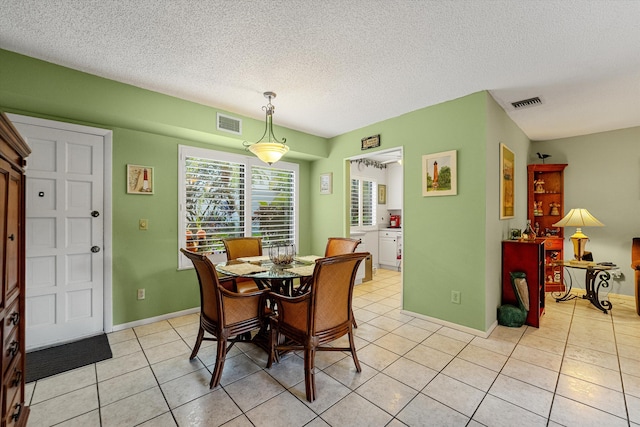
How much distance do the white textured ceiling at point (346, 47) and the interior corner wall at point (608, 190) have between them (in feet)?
4.07

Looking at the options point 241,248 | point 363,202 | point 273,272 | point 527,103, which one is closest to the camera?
point 273,272

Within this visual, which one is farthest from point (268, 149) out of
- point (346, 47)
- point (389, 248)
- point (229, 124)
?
point (389, 248)

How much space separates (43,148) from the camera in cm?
267

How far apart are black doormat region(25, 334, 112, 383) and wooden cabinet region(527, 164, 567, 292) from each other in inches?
234

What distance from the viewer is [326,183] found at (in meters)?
4.72

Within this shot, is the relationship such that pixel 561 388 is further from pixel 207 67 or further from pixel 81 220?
pixel 81 220

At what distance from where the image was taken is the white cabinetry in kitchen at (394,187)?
255 inches

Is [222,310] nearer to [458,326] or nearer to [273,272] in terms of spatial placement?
[273,272]

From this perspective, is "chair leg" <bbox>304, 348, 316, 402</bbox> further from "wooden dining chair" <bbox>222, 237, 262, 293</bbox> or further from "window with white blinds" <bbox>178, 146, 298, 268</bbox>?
"window with white blinds" <bbox>178, 146, 298, 268</bbox>

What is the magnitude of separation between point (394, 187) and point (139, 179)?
5.13 m

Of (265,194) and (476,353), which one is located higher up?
(265,194)

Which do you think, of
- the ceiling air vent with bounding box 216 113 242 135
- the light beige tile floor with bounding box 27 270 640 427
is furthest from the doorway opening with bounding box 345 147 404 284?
the light beige tile floor with bounding box 27 270 640 427

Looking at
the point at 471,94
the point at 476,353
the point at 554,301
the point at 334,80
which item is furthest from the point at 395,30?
the point at 554,301

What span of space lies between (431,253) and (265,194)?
2583 mm
